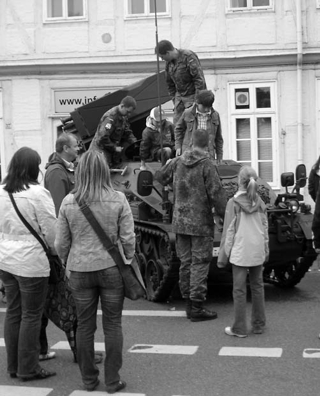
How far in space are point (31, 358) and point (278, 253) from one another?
372 cm

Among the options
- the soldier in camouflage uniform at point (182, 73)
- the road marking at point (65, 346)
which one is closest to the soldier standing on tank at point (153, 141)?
the soldier in camouflage uniform at point (182, 73)

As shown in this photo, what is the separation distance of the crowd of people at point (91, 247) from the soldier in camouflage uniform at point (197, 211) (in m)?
0.01

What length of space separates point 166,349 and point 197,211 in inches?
62.9

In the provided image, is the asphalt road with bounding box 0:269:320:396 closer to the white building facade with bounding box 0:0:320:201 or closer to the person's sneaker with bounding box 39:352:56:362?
the person's sneaker with bounding box 39:352:56:362

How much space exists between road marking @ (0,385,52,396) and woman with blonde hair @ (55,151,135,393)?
370mm

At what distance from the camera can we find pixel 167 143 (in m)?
10.4

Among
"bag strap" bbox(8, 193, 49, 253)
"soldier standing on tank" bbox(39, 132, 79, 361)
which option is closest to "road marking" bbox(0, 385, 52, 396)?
"bag strap" bbox(8, 193, 49, 253)

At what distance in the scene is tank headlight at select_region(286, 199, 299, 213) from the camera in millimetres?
8578

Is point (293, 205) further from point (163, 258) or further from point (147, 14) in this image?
point (147, 14)

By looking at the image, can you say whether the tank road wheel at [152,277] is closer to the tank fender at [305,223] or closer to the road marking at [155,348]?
the tank fender at [305,223]

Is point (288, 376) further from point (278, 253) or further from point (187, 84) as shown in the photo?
point (187, 84)

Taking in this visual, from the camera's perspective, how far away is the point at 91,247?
527 centimetres

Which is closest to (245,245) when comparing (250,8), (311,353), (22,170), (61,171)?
(311,353)

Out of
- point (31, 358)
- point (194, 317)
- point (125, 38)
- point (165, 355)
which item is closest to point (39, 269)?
point (31, 358)
